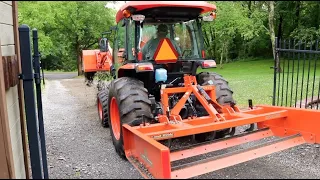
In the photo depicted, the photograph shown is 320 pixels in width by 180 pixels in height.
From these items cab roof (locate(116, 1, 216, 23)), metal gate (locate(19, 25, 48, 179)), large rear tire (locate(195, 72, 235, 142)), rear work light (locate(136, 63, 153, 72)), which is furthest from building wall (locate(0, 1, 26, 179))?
large rear tire (locate(195, 72, 235, 142))

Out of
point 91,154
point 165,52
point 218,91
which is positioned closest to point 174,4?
point 91,154

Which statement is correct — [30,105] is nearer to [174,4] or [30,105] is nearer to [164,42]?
[174,4]

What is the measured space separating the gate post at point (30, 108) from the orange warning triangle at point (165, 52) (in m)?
2.60

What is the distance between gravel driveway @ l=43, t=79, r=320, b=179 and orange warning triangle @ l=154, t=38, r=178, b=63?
4.90ft

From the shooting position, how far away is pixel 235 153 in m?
3.03

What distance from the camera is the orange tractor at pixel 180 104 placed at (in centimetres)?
354

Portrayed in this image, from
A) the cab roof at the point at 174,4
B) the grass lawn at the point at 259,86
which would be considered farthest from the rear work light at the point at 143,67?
the cab roof at the point at 174,4

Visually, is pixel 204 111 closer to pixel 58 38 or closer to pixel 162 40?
pixel 162 40

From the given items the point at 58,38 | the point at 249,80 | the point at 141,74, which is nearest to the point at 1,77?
the point at 58,38

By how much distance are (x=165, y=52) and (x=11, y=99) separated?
2.38 m

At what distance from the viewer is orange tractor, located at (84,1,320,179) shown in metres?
3.54

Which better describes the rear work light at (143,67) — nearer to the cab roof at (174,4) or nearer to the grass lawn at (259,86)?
the grass lawn at (259,86)

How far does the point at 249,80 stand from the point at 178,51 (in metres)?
→ 8.52

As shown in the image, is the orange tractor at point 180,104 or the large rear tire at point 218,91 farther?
the large rear tire at point 218,91
